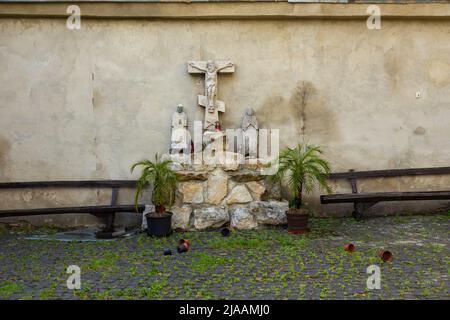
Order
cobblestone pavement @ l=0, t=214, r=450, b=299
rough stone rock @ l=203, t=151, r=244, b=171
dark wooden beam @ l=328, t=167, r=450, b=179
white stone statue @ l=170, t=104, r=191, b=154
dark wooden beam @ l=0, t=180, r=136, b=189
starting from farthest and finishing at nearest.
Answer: dark wooden beam @ l=328, t=167, r=450, b=179 → dark wooden beam @ l=0, t=180, r=136, b=189 → white stone statue @ l=170, t=104, r=191, b=154 → rough stone rock @ l=203, t=151, r=244, b=171 → cobblestone pavement @ l=0, t=214, r=450, b=299

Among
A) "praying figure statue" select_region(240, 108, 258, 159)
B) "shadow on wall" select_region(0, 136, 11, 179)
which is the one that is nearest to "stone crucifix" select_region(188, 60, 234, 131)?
"praying figure statue" select_region(240, 108, 258, 159)

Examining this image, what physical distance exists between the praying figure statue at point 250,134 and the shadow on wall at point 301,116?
0.91 ft

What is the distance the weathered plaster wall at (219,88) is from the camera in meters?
8.55

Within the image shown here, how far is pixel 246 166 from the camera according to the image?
26.2 feet

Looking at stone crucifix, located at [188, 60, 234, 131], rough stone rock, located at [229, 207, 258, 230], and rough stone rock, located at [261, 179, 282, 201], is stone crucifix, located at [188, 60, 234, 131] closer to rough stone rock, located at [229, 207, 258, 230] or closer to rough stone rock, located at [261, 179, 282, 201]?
rough stone rock, located at [261, 179, 282, 201]

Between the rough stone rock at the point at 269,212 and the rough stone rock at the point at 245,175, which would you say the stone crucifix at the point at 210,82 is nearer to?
the rough stone rock at the point at 245,175

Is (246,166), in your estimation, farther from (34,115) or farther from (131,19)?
(34,115)

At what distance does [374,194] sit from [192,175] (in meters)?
3.03

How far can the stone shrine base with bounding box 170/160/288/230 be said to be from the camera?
7.73 meters

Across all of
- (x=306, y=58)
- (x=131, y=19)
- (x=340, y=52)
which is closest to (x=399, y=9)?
(x=340, y=52)

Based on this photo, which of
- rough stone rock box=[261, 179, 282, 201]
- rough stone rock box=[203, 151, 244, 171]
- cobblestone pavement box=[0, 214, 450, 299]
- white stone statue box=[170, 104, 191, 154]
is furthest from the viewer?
white stone statue box=[170, 104, 191, 154]

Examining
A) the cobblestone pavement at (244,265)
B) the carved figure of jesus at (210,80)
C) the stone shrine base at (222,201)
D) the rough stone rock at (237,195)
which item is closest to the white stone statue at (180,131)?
the carved figure of jesus at (210,80)

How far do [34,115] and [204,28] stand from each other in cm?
336

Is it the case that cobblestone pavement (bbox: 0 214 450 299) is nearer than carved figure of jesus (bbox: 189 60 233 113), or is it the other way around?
cobblestone pavement (bbox: 0 214 450 299)
